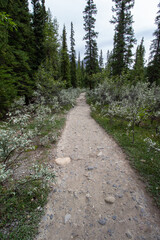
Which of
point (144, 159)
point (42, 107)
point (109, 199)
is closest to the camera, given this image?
point (109, 199)

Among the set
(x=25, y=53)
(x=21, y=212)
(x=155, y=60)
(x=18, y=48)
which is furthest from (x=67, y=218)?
(x=155, y=60)

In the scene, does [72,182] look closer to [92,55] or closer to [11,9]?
[11,9]

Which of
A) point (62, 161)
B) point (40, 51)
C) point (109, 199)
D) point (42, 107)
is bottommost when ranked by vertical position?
point (109, 199)

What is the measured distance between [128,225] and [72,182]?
1.77 metres

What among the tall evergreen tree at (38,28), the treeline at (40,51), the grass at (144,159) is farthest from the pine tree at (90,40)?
the grass at (144,159)

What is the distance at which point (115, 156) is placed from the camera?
186 inches

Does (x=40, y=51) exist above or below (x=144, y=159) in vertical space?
above

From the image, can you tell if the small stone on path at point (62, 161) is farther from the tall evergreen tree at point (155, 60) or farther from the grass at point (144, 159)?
the tall evergreen tree at point (155, 60)

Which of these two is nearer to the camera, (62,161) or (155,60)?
(62,161)

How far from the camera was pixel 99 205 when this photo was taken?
2768 millimetres

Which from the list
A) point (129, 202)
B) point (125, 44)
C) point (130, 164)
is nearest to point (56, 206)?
point (129, 202)

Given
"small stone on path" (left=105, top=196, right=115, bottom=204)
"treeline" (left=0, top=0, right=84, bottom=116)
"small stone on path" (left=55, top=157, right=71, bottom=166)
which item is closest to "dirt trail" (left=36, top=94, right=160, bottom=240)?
"small stone on path" (left=105, top=196, right=115, bottom=204)

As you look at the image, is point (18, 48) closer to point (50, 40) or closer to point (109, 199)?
point (50, 40)

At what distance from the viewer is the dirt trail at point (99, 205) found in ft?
7.29
